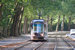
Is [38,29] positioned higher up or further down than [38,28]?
further down

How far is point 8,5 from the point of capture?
1527 inches

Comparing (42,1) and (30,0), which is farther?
(42,1)

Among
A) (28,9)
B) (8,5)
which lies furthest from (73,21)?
(8,5)

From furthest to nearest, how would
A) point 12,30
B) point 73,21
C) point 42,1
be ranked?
point 73,21 → point 42,1 → point 12,30

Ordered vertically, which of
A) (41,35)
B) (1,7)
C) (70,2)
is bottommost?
(41,35)

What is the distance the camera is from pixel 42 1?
5716 cm

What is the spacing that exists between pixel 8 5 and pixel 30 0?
1180 cm

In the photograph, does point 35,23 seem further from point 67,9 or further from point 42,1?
point 67,9

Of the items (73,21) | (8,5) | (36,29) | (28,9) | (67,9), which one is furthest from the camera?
(73,21)

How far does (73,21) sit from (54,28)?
9.17 m

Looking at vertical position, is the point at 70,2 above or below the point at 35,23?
above

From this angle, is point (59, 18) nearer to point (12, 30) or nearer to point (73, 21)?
point (73, 21)

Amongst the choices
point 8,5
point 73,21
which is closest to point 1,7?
point 8,5

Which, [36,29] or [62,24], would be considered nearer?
[36,29]
